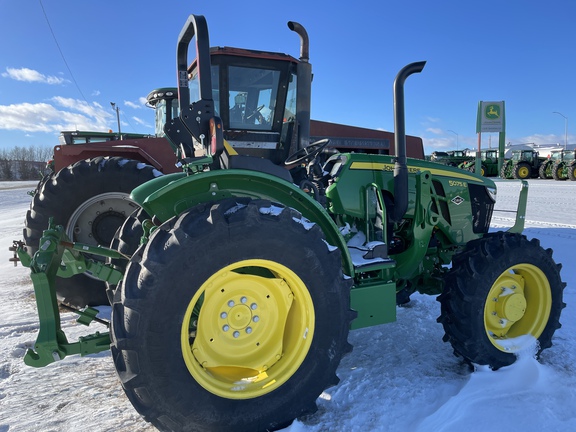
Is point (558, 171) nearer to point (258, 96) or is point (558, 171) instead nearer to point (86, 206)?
point (258, 96)

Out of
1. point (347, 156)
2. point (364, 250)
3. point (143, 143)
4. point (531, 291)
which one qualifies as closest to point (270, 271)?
point (364, 250)

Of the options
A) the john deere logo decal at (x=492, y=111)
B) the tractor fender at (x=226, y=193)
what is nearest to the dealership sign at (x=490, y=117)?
the john deere logo decal at (x=492, y=111)

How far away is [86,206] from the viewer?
15.2 feet

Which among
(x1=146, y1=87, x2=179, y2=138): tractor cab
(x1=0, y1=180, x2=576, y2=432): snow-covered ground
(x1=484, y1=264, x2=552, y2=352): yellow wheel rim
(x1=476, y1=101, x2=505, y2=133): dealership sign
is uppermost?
(x1=476, y1=101, x2=505, y2=133): dealership sign

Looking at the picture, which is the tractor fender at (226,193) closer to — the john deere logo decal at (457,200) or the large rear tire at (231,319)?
the large rear tire at (231,319)

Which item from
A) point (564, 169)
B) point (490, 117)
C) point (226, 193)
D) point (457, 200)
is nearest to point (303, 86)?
point (226, 193)

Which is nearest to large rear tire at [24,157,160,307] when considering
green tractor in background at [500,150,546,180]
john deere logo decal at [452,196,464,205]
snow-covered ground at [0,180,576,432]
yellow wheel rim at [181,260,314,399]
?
snow-covered ground at [0,180,576,432]

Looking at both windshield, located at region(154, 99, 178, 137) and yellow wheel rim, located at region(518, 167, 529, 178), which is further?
yellow wheel rim, located at region(518, 167, 529, 178)

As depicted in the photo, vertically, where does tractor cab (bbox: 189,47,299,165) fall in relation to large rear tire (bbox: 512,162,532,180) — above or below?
above

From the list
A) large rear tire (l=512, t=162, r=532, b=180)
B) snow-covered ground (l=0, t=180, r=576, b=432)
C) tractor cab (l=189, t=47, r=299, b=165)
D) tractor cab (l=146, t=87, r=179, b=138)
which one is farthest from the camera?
large rear tire (l=512, t=162, r=532, b=180)

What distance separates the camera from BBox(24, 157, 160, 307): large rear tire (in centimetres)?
443

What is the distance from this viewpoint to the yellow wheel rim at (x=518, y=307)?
3.04m

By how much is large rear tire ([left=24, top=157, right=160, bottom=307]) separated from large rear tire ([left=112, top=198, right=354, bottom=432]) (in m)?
2.85

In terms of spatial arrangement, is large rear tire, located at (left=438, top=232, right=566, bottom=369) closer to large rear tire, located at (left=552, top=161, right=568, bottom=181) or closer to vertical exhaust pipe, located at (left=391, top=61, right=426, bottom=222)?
vertical exhaust pipe, located at (left=391, top=61, right=426, bottom=222)
